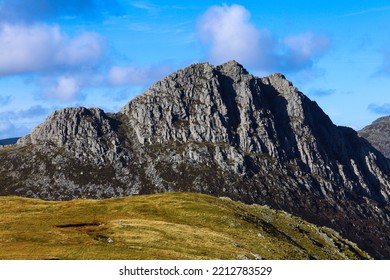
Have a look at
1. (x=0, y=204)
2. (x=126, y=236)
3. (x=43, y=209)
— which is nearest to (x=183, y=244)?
(x=126, y=236)

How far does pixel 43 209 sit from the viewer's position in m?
108

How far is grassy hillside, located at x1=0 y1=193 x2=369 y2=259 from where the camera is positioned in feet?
227

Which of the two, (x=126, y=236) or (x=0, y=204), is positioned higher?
(x=0, y=204)

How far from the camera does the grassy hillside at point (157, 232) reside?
69.2 m

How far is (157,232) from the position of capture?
82750 millimetres
